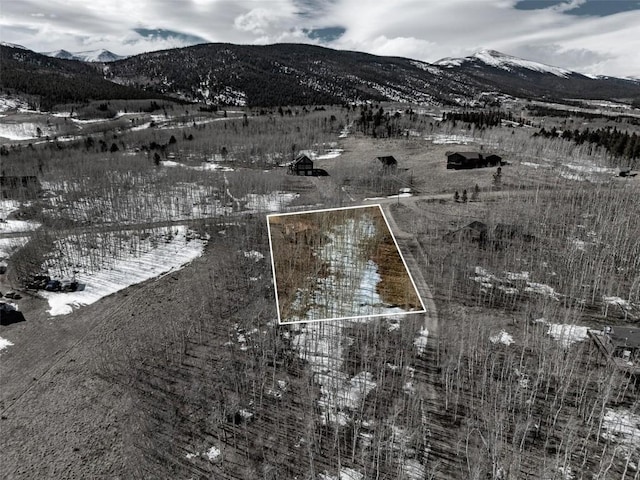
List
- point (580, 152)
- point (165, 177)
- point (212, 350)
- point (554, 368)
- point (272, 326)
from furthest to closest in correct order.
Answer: point (580, 152)
point (165, 177)
point (272, 326)
point (212, 350)
point (554, 368)

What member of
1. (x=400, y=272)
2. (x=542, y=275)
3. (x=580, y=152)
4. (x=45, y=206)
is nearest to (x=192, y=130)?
(x=45, y=206)

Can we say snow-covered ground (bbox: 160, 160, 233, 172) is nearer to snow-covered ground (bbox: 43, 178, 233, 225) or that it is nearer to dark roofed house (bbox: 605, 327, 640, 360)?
snow-covered ground (bbox: 43, 178, 233, 225)

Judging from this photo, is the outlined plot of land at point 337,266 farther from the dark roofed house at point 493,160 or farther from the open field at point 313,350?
the dark roofed house at point 493,160

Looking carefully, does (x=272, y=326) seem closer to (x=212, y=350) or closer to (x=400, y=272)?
(x=212, y=350)

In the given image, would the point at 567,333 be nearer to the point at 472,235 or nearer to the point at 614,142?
the point at 472,235

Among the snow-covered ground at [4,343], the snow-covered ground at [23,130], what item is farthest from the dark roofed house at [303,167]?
the snow-covered ground at [23,130]

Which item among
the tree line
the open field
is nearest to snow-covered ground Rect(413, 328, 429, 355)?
the open field

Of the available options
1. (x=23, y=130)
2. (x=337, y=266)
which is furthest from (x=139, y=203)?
(x=23, y=130)
